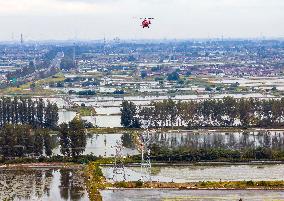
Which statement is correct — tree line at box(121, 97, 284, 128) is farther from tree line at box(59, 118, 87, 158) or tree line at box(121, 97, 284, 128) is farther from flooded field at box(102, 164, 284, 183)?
flooded field at box(102, 164, 284, 183)

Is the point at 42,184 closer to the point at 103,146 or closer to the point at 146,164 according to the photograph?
the point at 146,164

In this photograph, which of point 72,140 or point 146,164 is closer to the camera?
point 146,164

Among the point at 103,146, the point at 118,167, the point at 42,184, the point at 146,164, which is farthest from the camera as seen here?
the point at 103,146

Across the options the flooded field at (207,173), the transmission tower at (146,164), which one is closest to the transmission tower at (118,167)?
the flooded field at (207,173)

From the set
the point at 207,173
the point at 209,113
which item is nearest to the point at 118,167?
the point at 207,173

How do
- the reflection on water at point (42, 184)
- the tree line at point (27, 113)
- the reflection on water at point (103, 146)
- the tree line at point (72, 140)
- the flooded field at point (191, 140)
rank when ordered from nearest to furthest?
1. the reflection on water at point (42, 184)
2. the tree line at point (72, 140)
3. the reflection on water at point (103, 146)
4. the flooded field at point (191, 140)
5. the tree line at point (27, 113)

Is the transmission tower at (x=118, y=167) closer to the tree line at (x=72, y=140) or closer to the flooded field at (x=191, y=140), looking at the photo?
the flooded field at (x=191, y=140)

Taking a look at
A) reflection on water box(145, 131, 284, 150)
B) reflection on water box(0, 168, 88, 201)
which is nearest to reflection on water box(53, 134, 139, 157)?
reflection on water box(145, 131, 284, 150)
